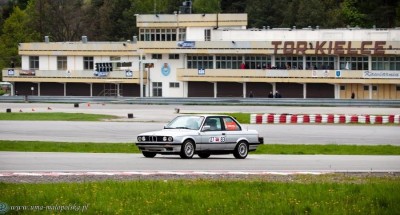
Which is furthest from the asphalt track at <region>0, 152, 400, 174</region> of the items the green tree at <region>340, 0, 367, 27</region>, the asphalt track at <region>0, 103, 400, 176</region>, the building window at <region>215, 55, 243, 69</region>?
the green tree at <region>340, 0, 367, 27</region>

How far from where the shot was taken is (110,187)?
21641mm

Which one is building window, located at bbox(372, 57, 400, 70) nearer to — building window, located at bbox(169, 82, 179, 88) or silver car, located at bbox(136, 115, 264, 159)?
building window, located at bbox(169, 82, 179, 88)

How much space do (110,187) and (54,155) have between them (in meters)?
11.6

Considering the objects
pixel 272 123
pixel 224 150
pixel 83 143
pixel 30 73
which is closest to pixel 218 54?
pixel 30 73

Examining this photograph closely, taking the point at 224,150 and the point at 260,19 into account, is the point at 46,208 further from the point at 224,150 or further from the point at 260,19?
the point at 260,19

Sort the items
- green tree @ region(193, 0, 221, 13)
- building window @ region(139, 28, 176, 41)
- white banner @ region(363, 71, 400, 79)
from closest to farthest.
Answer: white banner @ region(363, 71, 400, 79) < building window @ region(139, 28, 176, 41) < green tree @ region(193, 0, 221, 13)

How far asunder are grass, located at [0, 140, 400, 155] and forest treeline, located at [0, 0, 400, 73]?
92.6m

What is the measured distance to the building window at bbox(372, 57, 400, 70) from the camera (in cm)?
10306

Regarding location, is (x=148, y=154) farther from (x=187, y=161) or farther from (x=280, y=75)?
(x=280, y=75)

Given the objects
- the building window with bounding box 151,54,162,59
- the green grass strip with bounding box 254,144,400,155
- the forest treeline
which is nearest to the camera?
the green grass strip with bounding box 254,144,400,155

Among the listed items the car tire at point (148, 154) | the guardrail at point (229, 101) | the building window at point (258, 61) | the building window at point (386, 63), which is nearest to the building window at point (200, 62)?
the building window at point (258, 61)

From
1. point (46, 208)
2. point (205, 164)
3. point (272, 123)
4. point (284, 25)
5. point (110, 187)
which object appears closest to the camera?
point (46, 208)

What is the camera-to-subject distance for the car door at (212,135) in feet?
107

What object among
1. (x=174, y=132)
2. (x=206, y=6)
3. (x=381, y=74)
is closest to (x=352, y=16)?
(x=206, y=6)
